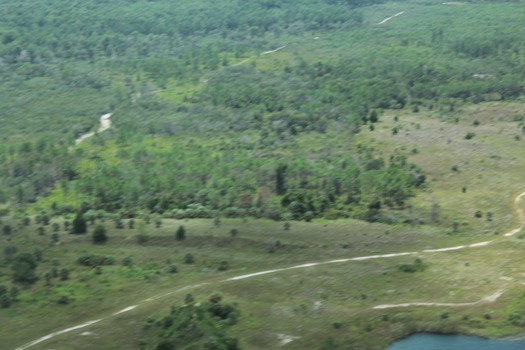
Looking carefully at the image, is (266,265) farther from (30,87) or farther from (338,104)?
(30,87)

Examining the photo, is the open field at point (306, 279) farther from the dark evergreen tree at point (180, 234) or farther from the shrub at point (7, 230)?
the shrub at point (7, 230)

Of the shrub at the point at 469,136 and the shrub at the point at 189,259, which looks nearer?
the shrub at the point at 189,259

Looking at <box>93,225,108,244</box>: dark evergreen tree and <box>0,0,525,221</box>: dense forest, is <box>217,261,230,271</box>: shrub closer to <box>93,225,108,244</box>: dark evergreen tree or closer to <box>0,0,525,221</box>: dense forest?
<box>93,225,108,244</box>: dark evergreen tree

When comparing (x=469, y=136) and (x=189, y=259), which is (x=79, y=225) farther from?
(x=469, y=136)

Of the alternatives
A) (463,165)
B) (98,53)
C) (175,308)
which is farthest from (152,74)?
(175,308)

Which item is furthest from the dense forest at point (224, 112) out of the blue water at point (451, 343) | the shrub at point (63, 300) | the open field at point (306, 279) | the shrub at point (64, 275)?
the blue water at point (451, 343)

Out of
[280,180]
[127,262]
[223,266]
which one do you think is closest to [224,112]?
[280,180]
